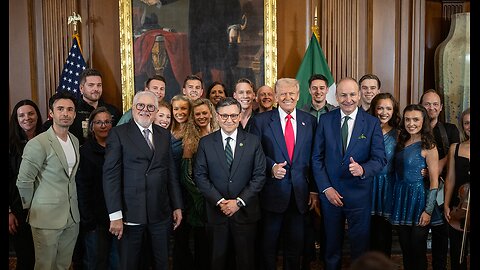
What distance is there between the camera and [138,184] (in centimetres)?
336

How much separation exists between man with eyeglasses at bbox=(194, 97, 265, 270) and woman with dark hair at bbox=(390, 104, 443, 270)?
3.55 feet

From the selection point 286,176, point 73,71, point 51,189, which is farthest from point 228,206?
point 73,71

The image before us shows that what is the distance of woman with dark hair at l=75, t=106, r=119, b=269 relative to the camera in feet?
11.8

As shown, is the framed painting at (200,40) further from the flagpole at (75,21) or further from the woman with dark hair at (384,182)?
the woman with dark hair at (384,182)

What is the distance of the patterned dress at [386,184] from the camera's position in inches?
154

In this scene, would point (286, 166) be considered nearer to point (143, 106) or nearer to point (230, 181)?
point (230, 181)

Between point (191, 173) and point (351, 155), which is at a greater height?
point (351, 155)

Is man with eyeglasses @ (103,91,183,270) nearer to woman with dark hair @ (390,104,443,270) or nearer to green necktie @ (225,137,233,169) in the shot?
green necktie @ (225,137,233,169)

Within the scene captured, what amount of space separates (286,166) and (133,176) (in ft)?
3.76

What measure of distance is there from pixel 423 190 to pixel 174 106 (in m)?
2.12

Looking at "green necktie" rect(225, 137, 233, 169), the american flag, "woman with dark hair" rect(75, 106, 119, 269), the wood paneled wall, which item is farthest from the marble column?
the american flag
